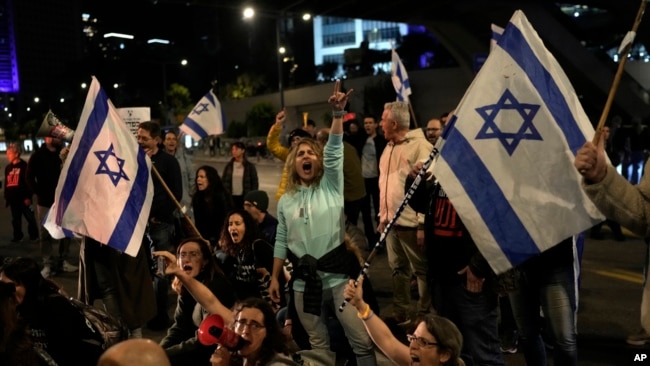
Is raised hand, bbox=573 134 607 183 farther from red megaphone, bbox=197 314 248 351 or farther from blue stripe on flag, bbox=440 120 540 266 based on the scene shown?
red megaphone, bbox=197 314 248 351

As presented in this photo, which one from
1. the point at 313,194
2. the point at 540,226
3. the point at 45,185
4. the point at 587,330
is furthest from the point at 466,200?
the point at 45,185

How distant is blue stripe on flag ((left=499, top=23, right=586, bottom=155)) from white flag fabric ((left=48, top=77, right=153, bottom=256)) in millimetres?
2741

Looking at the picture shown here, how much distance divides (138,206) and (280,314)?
1.31 metres

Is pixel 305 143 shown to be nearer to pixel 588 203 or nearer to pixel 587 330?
pixel 588 203

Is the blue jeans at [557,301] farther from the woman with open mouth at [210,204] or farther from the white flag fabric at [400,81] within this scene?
the white flag fabric at [400,81]

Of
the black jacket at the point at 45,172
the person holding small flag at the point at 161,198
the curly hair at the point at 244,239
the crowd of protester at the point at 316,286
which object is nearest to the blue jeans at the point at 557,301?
the crowd of protester at the point at 316,286

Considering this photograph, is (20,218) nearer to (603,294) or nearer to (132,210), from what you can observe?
(132,210)

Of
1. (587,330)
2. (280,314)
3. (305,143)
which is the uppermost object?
(305,143)

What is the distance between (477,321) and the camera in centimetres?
396

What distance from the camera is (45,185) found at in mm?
9031

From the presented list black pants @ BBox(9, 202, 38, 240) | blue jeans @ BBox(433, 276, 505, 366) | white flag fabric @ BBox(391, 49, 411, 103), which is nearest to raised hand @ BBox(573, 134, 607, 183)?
blue jeans @ BBox(433, 276, 505, 366)

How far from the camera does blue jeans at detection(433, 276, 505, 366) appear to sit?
3.95 meters

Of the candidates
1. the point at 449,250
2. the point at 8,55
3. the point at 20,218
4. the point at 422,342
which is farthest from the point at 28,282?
the point at 8,55

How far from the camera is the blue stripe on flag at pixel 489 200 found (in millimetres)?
3107
